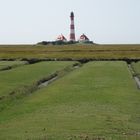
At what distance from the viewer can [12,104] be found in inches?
741

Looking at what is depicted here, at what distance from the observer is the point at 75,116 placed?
1495 cm

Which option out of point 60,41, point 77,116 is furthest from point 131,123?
point 60,41

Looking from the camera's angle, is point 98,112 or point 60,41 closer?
point 98,112

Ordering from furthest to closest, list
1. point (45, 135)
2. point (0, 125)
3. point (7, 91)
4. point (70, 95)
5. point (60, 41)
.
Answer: point (60, 41) → point (7, 91) → point (70, 95) → point (0, 125) → point (45, 135)

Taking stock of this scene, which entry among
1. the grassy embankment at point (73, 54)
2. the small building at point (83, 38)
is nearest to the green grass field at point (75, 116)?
the grassy embankment at point (73, 54)

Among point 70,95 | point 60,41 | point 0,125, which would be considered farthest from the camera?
point 60,41

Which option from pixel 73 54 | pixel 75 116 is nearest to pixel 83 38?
pixel 73 54

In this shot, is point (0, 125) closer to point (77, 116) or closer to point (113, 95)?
point (77, 116)

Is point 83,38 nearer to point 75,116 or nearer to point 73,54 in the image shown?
point 73,54

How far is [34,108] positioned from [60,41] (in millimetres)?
147936

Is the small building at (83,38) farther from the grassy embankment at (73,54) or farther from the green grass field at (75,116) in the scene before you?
the green grass field at (75,116)

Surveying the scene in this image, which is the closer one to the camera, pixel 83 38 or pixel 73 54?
pixel 73 54

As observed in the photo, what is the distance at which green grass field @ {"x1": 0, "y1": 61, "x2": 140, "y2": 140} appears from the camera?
12.0m

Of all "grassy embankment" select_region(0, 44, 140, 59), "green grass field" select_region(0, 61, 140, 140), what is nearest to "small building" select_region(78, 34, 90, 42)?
"grassy embankment" select_region(0, 44, 140, 59)
